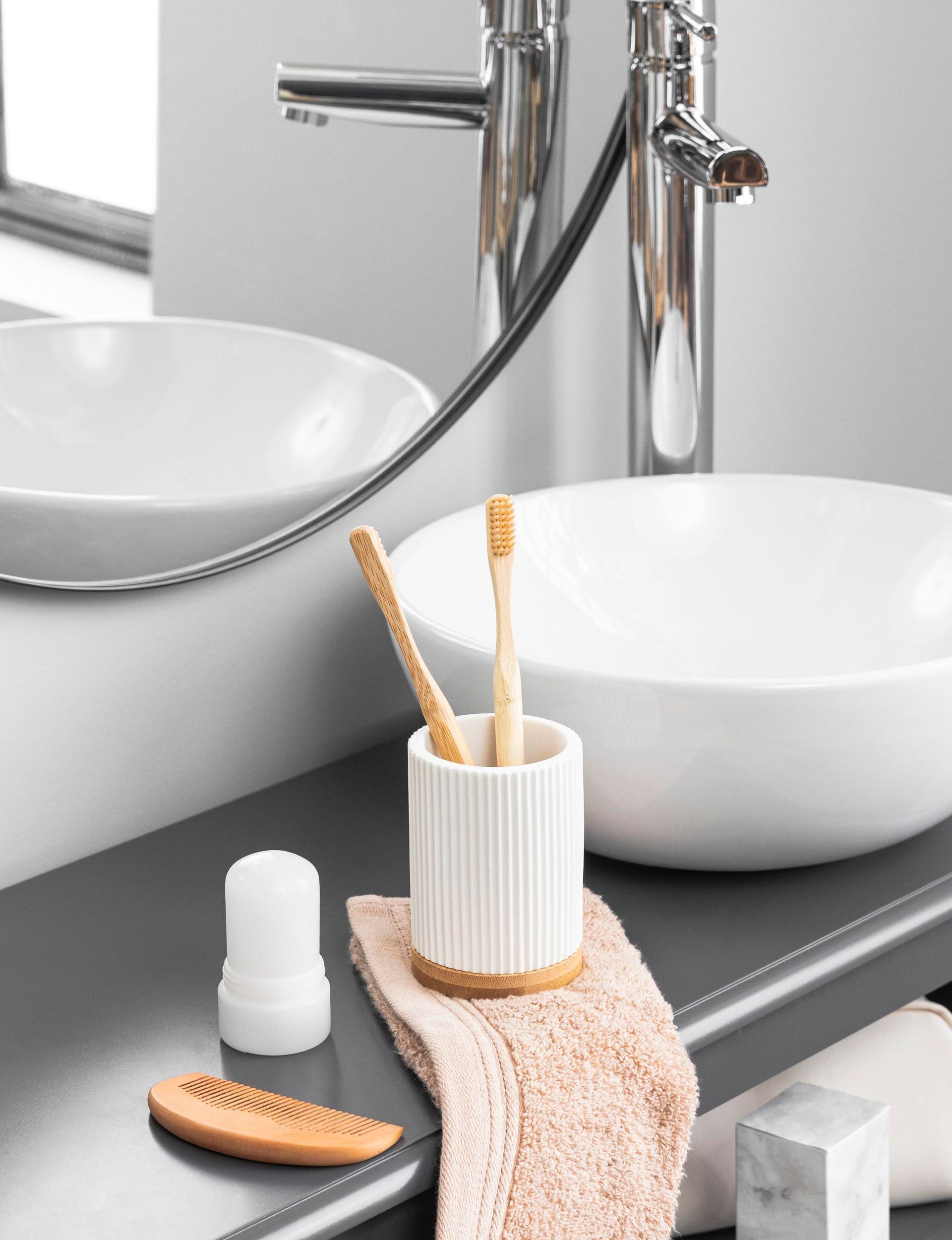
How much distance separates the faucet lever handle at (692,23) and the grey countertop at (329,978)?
585mm

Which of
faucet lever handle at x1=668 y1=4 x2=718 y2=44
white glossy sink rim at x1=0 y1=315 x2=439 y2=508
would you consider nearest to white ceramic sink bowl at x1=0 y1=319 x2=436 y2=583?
white glossy sink rim at x1=0 y1=315 x2=439 y2=508

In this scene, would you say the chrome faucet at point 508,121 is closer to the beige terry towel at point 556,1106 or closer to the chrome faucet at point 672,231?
the chrome faucet at point 672,231

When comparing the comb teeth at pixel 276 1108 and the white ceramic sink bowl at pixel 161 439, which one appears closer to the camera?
the comb teeth at pixel 276 1108

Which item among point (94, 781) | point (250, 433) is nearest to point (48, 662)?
point (94, 781)

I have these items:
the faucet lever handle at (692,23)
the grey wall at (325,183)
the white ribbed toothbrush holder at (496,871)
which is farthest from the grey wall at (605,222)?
the white ribbed toothbrush holder at (496,871)

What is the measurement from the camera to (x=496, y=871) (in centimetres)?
71

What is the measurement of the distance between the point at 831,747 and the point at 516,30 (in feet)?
2.10

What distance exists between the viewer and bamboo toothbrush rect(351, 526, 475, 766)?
2.42 feet

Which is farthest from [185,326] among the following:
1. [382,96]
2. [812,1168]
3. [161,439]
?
[812,1168]

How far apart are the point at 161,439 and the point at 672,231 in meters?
0.45

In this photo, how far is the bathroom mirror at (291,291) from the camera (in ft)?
2.93

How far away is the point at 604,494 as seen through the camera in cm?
115

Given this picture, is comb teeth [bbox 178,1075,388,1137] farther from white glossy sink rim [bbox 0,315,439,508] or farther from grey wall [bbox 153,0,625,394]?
grey wall [bbox 153,0,625,394]

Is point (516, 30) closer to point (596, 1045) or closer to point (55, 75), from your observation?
point (55, 75)
